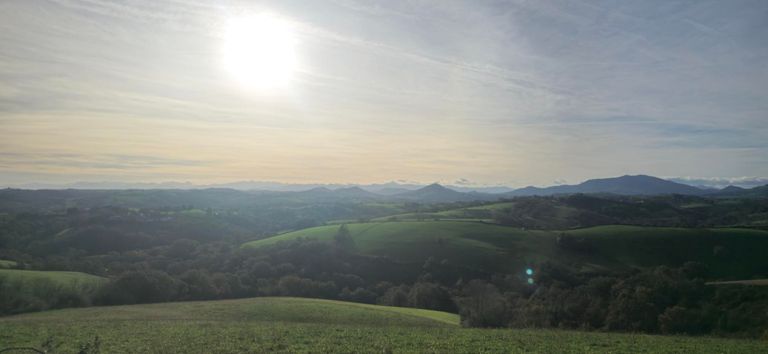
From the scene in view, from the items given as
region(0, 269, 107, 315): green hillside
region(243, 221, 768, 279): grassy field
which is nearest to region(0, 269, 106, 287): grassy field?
region(0, 269, 107, 315): green hillside

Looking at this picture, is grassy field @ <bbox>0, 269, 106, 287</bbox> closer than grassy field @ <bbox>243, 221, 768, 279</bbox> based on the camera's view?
Yes

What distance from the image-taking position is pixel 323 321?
45.4 meters

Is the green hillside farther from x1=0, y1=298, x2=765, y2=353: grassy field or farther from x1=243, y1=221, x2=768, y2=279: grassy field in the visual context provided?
x1=243, y1=221, x2=768, y2=279: grassy field

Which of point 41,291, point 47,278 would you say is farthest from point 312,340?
point 47,278

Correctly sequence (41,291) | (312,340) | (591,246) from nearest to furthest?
1. (312,340)
2. (41,291)
3. (591,246)

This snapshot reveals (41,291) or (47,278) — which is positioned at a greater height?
(47,278)

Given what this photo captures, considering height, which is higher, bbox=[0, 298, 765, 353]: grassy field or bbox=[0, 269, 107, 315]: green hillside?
bbox=[0, 298, 765, 353]: grassy field

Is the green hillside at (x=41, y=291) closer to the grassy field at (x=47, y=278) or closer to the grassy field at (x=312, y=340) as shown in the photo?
the grassy field at (x=47, y=278)

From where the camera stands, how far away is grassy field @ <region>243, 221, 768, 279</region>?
354ft

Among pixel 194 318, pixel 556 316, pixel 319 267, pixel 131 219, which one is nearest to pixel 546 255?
pixel 319 267

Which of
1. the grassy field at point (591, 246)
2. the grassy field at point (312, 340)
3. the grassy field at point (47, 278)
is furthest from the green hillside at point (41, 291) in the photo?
the grassy field at point (591, 246)

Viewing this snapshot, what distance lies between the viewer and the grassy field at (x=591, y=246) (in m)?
108

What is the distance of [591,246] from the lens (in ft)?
389

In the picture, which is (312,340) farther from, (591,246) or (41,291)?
(591,246)
